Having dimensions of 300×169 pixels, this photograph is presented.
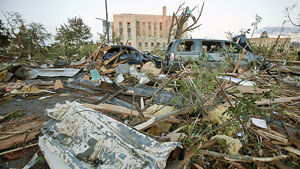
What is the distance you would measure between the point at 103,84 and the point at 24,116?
190 cm

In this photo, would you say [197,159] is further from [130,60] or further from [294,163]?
[130,60]

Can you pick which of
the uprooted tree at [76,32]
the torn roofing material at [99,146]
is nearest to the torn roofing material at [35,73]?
the torn roofing material at [99,146]

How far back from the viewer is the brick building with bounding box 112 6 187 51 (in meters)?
27.9

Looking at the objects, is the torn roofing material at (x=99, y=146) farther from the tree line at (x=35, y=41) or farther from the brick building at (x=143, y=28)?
the brick building at (x=143, y=28)

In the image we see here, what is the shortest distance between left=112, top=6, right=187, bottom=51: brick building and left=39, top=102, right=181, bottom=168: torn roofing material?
1103 inches

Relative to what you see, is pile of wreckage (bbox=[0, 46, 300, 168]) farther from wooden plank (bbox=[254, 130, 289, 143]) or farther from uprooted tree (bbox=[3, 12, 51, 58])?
uprooted tree (bbox=[3, 12, 51, 58])

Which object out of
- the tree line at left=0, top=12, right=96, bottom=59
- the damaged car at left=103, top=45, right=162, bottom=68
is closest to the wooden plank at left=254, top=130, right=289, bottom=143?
the damaged car at left=103, top=45, right=162, bottom=68

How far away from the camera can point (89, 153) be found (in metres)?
1.30

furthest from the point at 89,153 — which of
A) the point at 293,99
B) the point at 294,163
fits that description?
the point at 293,99

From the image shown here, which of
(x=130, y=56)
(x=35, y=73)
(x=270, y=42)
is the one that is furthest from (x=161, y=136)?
(x=270, y=42)

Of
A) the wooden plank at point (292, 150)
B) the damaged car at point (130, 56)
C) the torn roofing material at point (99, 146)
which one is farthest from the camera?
the damaged car at point (130, 56)

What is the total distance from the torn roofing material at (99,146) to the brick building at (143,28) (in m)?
28.0

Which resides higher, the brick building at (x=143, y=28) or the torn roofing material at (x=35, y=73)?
the brick building at (x=143, y=28)

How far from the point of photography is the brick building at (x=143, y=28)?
1098 inches
